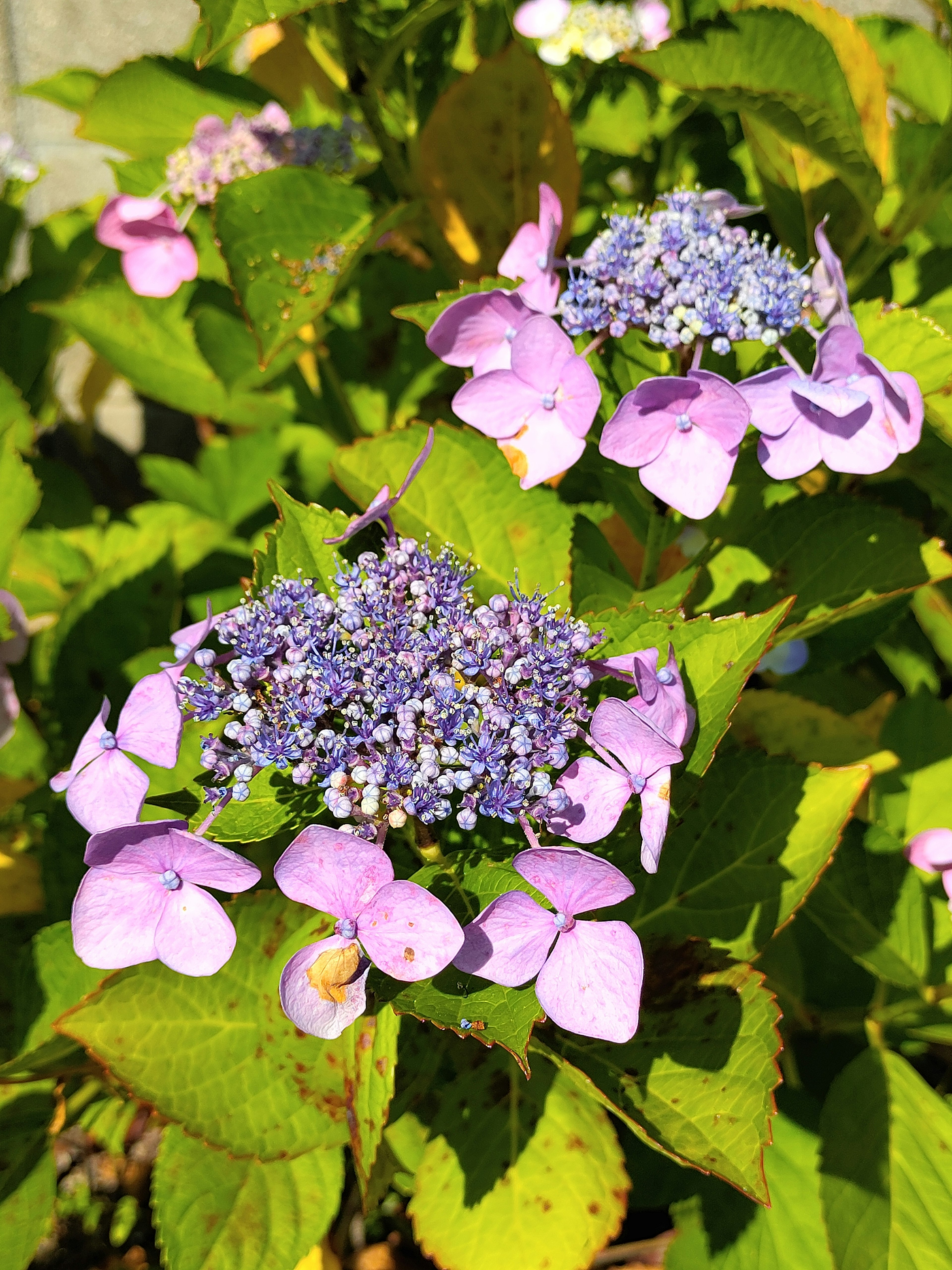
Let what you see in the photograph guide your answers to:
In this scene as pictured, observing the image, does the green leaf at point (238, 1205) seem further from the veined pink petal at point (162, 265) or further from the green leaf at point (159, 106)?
the green leaf at point (159, 106)

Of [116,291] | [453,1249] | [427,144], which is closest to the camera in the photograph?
[453,1249]

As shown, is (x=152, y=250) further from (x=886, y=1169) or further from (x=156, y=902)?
(x=886, y=1169)

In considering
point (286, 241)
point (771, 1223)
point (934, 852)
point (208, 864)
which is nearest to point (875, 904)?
point (934, 852)

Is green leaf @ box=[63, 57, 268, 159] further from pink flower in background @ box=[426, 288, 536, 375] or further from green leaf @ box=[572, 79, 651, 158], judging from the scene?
pink flower in background @ box=[426, 288, 536, 375]

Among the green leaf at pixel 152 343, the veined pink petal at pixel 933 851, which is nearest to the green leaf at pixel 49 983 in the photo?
the green leaf at pixel 152 343

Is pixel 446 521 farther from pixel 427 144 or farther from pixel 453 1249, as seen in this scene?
pixel 453 1249

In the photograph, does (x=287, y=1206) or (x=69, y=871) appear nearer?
(x=287, y=1206)

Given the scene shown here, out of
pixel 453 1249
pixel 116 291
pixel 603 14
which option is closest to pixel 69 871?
pixel 453 1249
